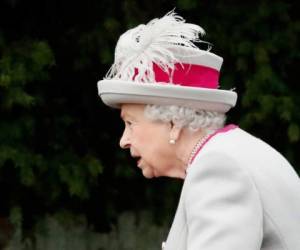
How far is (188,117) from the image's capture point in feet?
8.98

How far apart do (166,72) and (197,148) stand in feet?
0.78

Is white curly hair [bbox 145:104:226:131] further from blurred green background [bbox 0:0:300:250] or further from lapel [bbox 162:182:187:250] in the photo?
blurred green background [bbox 0:0:300:250]

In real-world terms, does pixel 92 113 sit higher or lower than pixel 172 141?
lower

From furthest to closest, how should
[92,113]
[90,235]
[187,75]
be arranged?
[90,235]
[92,113]
[187,75]

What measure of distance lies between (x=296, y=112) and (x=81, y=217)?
4.99 ft

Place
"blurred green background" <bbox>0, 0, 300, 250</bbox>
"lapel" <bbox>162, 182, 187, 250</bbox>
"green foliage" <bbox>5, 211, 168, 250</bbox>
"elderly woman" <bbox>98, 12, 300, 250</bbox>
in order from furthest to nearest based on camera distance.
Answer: "green foliage" <bbox>5, 211, 168, 250</bbox> < "blurred green background" <bbox>0, 0, 300, 250</bbox> < "lapel" <bbox>162, 182, 187, 250</bbox> < "elderly woman" <bbox>98, 12, 300, 250</bbox>

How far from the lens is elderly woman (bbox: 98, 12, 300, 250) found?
2.49m

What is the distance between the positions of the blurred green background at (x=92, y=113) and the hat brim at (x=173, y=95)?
2.82 metres

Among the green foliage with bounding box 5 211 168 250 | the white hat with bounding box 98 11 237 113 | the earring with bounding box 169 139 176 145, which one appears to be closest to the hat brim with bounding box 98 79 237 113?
the white hat with bounding box 98 11 237 113

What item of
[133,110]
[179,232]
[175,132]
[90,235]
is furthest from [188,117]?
[90,235]

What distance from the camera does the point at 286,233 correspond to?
8.45ft

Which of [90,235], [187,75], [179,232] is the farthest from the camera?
[90,235]

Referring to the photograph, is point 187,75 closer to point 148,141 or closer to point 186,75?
point 186,75

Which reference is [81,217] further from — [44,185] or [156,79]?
[156,79]
